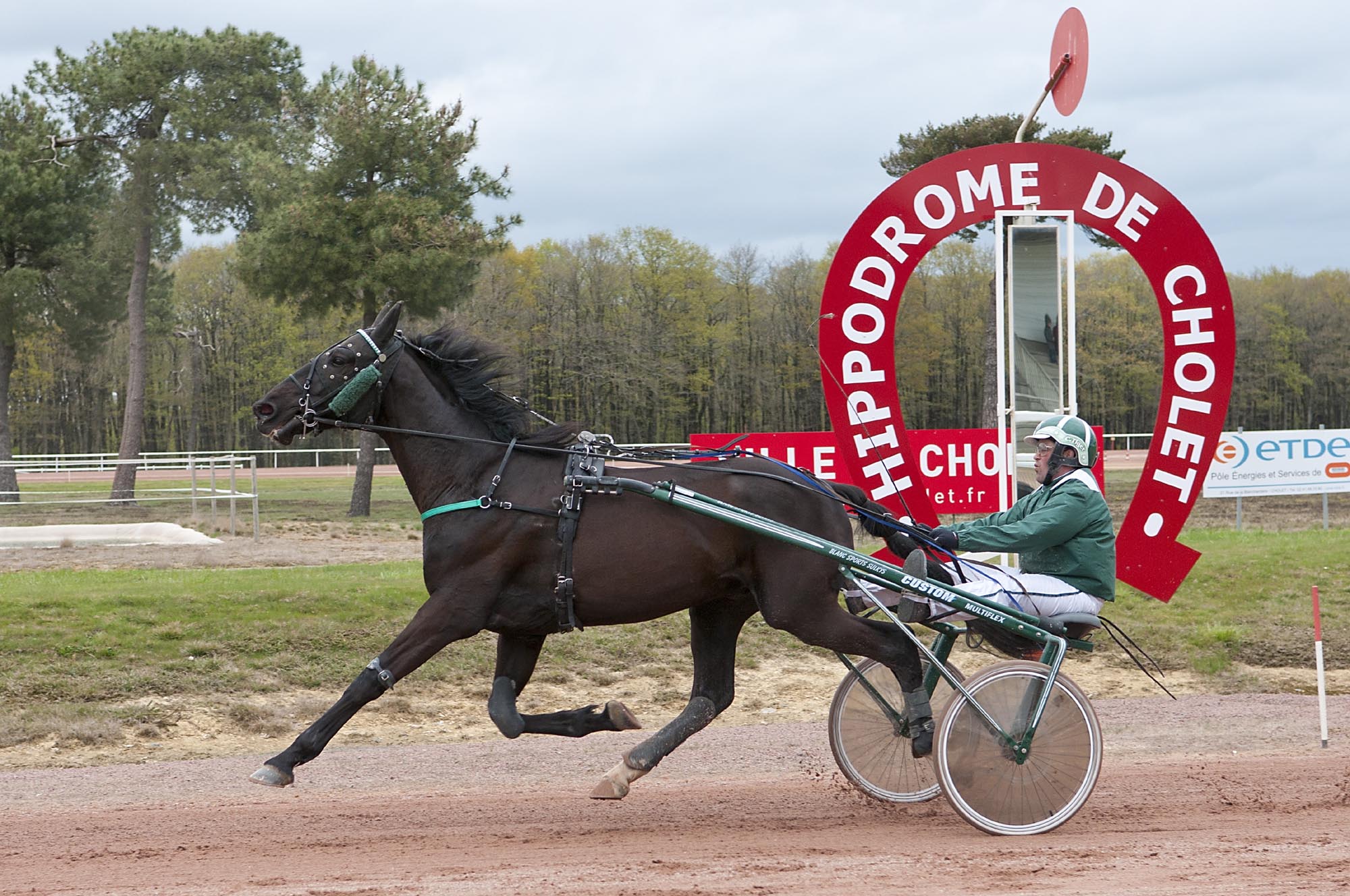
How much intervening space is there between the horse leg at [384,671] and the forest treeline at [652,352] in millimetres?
27149

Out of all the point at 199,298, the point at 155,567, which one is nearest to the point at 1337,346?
the point at 199,298

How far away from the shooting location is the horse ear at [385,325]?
17.3 feet

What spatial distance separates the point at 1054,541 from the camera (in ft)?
16.5

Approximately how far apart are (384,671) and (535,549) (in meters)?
0.78

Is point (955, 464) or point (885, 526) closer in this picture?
point (885, 526)

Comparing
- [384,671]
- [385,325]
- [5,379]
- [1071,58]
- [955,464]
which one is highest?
[1071,58]

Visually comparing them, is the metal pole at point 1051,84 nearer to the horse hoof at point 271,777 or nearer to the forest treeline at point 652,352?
the horse hoof at point 271,777

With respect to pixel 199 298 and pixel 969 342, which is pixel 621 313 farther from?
pixel 199 298

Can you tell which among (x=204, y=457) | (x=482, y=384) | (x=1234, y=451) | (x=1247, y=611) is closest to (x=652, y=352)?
(x=204, y=457)

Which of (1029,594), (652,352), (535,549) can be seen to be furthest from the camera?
(652,352)

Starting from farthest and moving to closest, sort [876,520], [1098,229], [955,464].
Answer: [955,464] → [1098,229] → [876,520]

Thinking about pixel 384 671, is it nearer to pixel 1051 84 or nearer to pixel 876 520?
pixel 876 520

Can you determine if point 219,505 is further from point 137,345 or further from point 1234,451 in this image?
point 1234,451

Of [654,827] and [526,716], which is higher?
[526,716]
